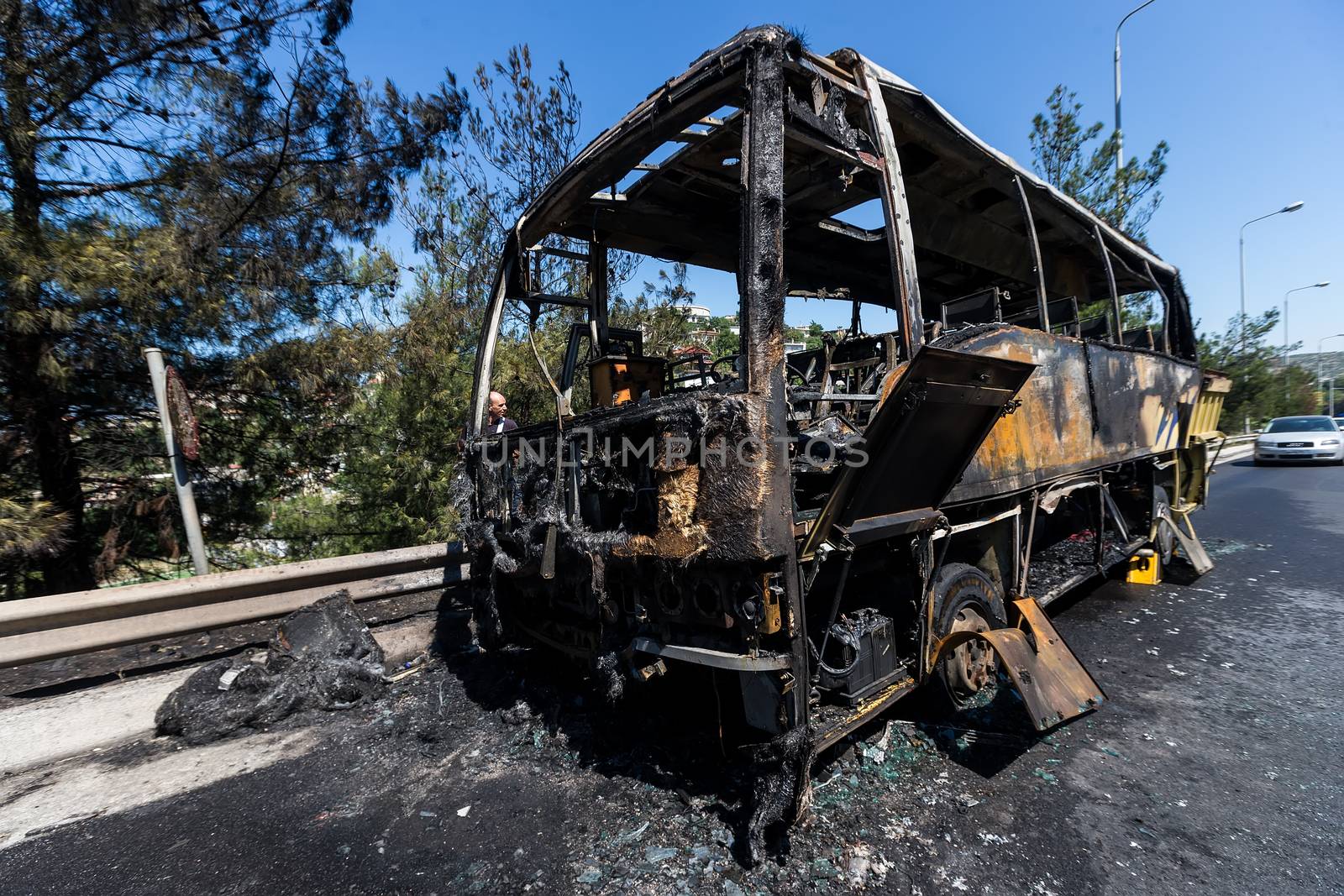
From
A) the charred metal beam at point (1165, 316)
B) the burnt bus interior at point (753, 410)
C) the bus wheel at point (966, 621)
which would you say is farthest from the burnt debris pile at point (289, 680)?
the charred metal beam at point (1165, 316)

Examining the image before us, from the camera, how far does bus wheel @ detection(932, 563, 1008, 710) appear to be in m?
3.10

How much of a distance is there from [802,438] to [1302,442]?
2227cm

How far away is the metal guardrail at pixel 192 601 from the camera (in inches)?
126

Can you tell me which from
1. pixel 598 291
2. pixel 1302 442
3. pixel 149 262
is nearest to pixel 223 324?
pixel 149 262

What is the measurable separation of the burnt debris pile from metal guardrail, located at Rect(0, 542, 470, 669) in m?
0.20

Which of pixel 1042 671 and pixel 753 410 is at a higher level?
pixel 753 410

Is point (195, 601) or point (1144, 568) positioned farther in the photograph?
point (1144, 568)

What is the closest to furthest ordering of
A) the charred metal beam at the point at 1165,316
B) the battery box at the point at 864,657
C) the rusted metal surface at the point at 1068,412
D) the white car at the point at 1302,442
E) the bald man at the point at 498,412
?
the battery box at the point at 864,657 → the rusted metal surface at the point at 1068,412 → the bald man at the point at 498,412 → the charred metal beam at the point at 1165,316 → the white car at the point at 1302,442

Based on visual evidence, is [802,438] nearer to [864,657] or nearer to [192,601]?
[864,657]

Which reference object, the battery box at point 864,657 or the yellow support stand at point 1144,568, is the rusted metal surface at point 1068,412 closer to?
the battery box at point 864,657

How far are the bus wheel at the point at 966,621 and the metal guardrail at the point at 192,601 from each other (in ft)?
10.7

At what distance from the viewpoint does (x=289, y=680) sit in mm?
3459

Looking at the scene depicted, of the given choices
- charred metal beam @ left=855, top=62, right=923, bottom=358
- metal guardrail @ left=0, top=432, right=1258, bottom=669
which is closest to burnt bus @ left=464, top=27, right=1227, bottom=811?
charred metal beam @ left=855, top=62, right=923, bottom=358

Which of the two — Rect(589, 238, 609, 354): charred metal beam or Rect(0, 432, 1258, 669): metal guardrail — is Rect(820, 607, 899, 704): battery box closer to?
Rect(589, 238, 609, 354): charred metal beam
